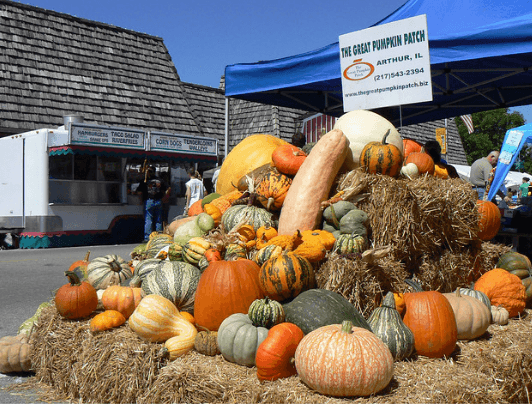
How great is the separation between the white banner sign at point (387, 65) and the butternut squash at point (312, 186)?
157cm

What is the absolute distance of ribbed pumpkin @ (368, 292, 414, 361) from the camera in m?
3.11

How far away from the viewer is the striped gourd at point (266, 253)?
3.83 m

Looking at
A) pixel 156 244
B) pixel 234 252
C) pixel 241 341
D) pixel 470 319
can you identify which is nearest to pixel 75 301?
pixel 234 252

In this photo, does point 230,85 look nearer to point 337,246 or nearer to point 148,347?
point 337,246

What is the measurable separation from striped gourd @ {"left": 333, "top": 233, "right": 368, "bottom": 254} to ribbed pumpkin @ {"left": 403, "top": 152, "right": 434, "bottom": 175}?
1.65 m

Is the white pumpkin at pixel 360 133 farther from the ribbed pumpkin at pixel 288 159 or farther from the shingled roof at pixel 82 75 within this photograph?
the shingled roof at pixel 82 75

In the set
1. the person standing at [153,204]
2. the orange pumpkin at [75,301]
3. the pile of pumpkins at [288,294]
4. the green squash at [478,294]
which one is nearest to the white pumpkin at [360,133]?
the pile of pumpkins at [288,294]

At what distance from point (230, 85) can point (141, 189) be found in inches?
256

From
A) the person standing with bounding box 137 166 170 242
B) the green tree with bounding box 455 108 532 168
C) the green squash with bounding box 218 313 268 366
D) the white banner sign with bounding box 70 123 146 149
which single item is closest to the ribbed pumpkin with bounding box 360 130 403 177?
the green squash with bounding box 218 313 268 366

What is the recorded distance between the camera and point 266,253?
3.90 meters

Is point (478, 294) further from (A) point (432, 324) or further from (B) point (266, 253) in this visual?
(B) point (266, 253)

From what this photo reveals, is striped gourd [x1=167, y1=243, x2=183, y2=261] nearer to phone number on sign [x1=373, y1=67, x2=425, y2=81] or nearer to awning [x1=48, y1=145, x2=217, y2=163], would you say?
phone number on sign [x1=373, y1=67, x2=425, y2=81]

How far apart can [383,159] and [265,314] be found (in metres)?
1.91

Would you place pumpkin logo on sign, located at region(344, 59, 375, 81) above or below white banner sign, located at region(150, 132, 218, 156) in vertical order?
below
